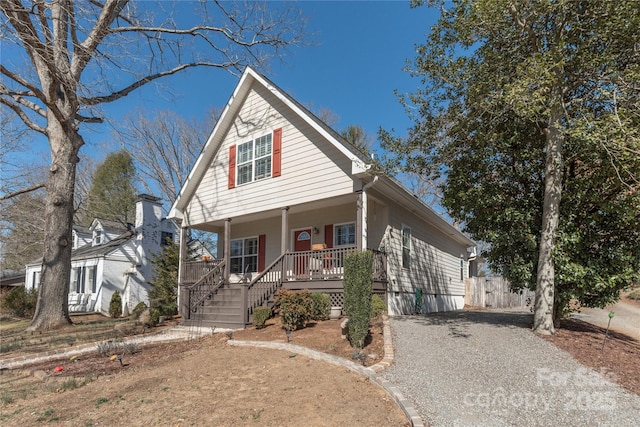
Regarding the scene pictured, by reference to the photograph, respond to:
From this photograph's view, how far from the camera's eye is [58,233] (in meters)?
12.2

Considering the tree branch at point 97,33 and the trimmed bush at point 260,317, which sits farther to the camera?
the tree branch at point 97,33

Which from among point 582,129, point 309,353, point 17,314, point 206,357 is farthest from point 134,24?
point 17,314

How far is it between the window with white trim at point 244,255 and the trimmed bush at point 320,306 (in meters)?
5.65

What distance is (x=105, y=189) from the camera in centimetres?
2911

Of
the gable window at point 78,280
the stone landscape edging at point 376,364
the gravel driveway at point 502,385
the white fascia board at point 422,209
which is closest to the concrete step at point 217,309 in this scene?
the stone landscape edging at point 376,364

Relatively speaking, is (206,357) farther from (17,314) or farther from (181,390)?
(17,314)

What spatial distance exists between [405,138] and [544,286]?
4794 millimetres

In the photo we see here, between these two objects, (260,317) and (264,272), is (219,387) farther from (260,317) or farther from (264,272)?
(264,272)

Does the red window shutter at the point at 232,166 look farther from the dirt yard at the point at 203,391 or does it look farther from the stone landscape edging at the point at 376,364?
the dirt yard at the point at 203,391

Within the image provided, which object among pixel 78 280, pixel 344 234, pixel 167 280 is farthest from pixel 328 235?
pixel 78 280

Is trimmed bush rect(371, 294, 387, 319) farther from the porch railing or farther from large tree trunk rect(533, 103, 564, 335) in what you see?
the porch railing

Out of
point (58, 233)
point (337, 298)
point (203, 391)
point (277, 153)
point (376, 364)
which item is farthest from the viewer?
point (277, 153)

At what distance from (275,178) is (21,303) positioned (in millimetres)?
16701

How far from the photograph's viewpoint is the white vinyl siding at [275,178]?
11.8 m
